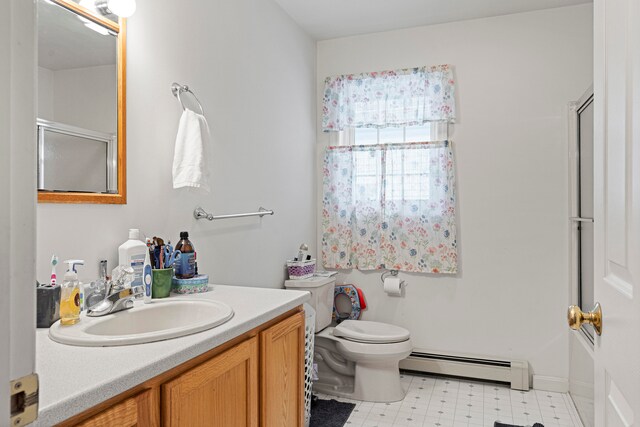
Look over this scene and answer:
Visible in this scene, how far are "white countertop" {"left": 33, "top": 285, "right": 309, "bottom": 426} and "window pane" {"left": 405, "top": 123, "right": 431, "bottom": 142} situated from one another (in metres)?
2.20

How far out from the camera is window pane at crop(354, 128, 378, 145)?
10.8 ft

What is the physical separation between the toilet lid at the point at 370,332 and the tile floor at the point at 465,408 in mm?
389

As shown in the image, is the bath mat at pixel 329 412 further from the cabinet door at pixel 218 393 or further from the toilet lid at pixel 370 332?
the cabinet door at pixel 218 393

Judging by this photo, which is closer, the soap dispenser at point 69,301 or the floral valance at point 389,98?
the soap dispenser at point 69,301

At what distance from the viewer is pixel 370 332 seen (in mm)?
2936

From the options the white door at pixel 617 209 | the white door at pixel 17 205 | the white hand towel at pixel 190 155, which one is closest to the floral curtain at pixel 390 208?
the white hand towel at pixel 190 155

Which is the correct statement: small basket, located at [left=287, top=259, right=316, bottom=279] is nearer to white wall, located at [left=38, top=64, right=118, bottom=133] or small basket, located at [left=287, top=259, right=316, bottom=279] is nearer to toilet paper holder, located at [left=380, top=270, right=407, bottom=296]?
toilet paper holder, located at [left=380, top=270, right=407, bottom=296]

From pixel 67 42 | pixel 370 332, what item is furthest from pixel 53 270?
pixel 370 332

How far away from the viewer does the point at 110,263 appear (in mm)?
1591

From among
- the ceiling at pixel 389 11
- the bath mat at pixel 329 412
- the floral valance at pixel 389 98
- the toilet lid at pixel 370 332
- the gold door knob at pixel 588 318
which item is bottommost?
the bath mat at pixel 329 412

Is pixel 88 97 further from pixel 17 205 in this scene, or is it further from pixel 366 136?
pixel 366 136

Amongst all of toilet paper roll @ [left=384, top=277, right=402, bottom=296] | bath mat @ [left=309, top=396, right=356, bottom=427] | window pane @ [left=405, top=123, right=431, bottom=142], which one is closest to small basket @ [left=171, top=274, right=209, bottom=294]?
bath mat @ [left=309, top=396, right=356, bottom=427]

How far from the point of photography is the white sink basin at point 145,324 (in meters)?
1.06

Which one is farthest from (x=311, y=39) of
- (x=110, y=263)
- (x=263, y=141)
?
(x=110, y=263)
